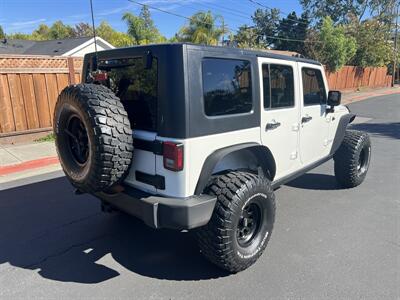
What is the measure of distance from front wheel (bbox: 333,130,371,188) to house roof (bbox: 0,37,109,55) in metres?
23.3

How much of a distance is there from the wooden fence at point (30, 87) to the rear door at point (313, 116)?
7.35 metres

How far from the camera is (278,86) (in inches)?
138

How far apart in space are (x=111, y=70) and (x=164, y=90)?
932 millimetres

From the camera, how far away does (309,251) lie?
3.29m

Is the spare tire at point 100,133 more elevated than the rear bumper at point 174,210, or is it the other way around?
the spare tire at point 100,133

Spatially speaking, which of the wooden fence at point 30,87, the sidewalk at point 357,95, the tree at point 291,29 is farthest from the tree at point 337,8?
the wooden fence at point 30,87

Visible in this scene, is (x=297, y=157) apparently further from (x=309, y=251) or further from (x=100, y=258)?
(x=100, y=258)

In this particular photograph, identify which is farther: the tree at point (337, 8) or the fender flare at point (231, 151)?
the tree at point (337, 8)

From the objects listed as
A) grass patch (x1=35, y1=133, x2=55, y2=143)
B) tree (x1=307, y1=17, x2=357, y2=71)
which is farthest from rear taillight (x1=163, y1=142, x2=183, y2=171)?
tree (x1=307, y1=17, x2=357, y2=71)

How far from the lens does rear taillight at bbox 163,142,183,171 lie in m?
2.52

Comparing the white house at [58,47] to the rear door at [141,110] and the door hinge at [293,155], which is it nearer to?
the door hinge at [293,155]

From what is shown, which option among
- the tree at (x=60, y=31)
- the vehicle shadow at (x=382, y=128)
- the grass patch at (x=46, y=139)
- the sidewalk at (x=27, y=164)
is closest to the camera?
the sidewalk at (x=27, y=164)

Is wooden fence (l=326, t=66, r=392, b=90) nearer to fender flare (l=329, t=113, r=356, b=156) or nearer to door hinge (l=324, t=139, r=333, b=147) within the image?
fender flare (l=329, t=113, r=356, b=156)

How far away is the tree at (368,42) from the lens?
31.6 metres
